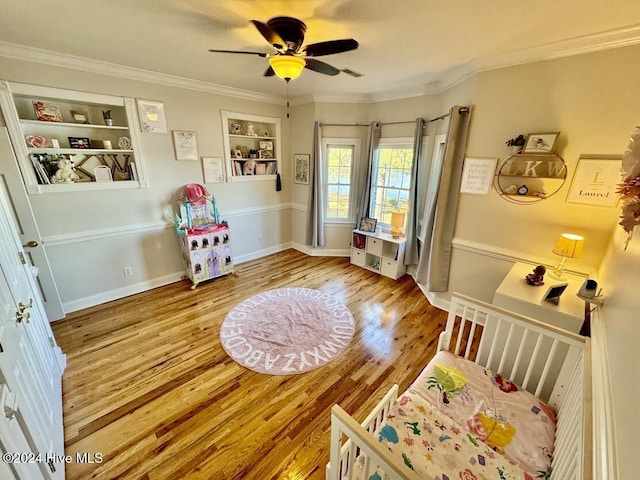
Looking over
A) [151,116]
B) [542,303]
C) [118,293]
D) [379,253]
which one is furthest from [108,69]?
[542,303]

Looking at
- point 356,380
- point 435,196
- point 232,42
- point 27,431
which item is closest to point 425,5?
point 232,42

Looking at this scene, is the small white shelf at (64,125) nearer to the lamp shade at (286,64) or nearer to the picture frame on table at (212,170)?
the picture frame on table at (212,170)

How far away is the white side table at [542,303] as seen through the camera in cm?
166

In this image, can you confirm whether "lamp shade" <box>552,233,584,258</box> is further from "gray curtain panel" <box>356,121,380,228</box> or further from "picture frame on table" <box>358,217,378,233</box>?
"gray curtain panel" <box>356,121,380,228</box>

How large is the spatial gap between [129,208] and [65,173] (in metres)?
0.62

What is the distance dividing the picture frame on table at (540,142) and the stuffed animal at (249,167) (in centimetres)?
344

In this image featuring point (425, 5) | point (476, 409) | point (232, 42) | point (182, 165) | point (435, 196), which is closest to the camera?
point (476, 409)

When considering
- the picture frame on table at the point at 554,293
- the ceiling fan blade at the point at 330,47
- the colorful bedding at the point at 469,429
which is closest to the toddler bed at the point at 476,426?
the colorful bedding at the point at 469,429

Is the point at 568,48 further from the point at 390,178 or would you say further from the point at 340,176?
the point at 340,176

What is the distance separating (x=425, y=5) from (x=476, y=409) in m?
2.31

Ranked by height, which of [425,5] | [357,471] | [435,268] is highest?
[425,5]

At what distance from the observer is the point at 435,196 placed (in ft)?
9.42

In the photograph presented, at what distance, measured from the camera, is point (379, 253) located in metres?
3.82

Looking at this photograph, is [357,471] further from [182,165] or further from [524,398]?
[182,165]
